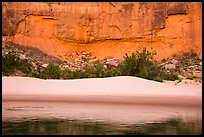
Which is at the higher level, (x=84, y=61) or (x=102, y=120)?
(x=102, y=120)

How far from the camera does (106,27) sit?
104 ft

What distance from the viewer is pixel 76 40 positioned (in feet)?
104

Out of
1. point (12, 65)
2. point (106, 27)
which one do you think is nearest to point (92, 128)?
point (12, 65)

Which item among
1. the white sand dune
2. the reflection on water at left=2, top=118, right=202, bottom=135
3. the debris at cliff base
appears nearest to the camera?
the reflection on water at left=2, top=118, right=202, bottom=135

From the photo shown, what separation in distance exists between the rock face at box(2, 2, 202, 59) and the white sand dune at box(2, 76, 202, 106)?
16482 millimetres

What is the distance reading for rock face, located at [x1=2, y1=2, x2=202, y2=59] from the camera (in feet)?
102

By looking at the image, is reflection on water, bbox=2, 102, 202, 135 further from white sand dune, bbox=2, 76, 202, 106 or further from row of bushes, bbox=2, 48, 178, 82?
row of bushes, bbox=2, 48, 178, 82

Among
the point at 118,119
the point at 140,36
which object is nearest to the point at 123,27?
the point at 140,36

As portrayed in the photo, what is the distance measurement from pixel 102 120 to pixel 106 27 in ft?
80.0

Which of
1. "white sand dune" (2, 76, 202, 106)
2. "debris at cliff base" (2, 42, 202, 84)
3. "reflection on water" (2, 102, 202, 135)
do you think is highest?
"reflection on water" (2, 102, 202, 135)

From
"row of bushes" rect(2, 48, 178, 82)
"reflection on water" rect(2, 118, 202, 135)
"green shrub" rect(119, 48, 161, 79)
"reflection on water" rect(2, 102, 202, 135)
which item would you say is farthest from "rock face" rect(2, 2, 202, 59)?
"reflection on water" rect(2, 118, 202, 135)

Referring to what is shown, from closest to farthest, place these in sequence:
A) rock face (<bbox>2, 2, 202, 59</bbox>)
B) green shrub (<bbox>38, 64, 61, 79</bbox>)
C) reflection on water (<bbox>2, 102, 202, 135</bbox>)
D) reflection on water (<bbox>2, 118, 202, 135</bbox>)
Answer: reflection on water (<bbox>2, 118, 202, 135</bbox>)
reflection on water (<bbox>2, 102, 202, 135</bbox>)
green shrub (<bbox>38, 64, 61, 79</bbox>)
rock face (<bbox>2, 2, 202, 59</bbox>)

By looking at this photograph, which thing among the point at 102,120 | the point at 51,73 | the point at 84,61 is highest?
the point at 102,120

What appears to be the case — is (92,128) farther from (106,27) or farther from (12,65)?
(106,27)
